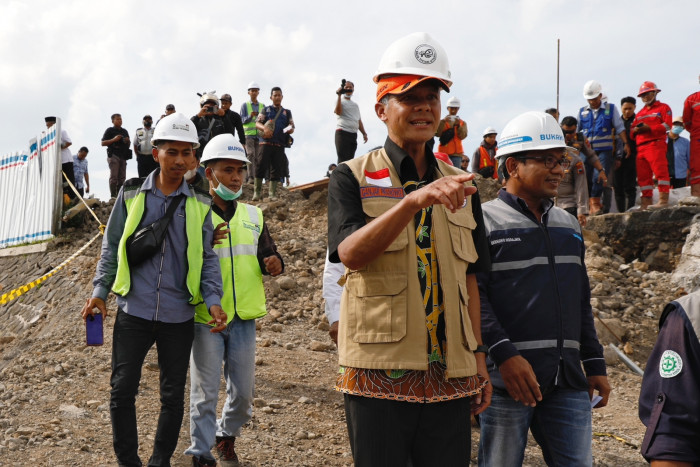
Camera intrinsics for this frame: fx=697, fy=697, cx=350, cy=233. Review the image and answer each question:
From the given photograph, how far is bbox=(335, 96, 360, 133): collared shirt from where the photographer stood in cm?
1196

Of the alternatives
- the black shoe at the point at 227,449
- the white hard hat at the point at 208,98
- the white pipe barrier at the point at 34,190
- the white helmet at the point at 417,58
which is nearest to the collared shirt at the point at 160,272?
the black shoe at the point at 227,449

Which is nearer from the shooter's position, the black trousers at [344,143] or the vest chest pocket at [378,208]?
the vest chest pocket at [378,208]

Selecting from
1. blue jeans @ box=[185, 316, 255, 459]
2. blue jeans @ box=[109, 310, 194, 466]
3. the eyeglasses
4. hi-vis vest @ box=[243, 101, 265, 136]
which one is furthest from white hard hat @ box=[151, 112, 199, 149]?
hi-vis vest @ box=[243, 101, 265, 136]

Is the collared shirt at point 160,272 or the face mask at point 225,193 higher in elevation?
the face mask at point 225,193

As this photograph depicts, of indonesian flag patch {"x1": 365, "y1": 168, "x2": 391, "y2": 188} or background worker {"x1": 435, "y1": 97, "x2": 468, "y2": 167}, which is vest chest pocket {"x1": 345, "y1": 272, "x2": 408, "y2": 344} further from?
background worker {"x1": 435, "y1": 97, "x2": 468, "y2": 167}

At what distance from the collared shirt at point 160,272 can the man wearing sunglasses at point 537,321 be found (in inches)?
68.7

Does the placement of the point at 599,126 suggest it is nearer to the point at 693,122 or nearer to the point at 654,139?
the point at 654,139

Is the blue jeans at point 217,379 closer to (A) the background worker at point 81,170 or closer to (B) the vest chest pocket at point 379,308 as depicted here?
(B) the vest chest pocket at point 379,308

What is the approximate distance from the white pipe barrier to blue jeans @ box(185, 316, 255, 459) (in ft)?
35.3

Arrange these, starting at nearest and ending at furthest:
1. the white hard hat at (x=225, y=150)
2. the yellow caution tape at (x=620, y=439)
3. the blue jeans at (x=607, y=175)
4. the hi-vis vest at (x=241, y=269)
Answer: the hi-vis vest at (x=241, y=269), the white hard hat at (x=225, y=150), the yellow caution tape at (x=620, y=439), the blue jeans at (x=607, y=175)

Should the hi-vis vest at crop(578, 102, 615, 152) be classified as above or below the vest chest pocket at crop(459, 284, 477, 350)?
above

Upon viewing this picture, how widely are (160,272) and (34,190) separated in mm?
12233

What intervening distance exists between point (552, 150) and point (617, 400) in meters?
4.88

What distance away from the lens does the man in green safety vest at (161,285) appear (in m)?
3.80
